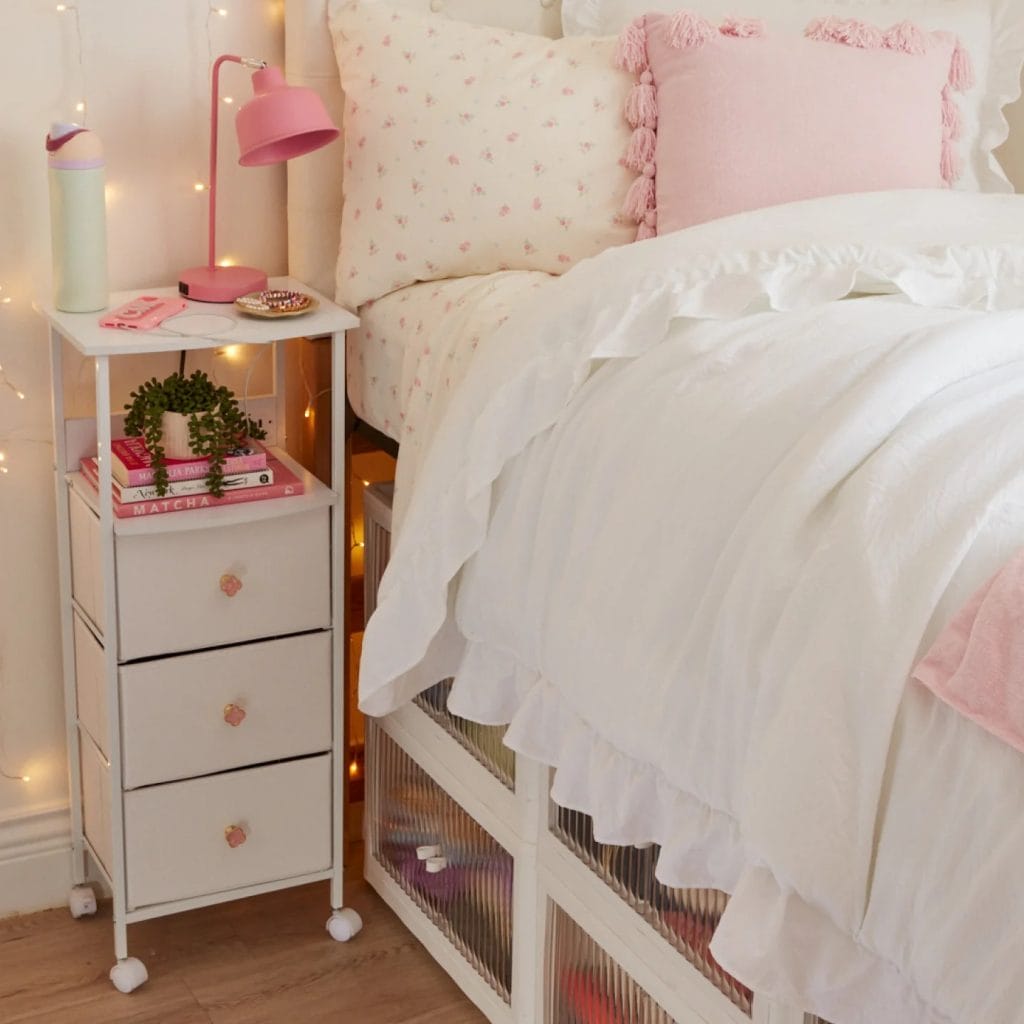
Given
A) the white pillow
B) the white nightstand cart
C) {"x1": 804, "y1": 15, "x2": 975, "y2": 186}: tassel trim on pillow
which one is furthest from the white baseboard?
{"x1": 804, "y1": 15, "x2": 975, "y2": 186}: tassel trim on pillow

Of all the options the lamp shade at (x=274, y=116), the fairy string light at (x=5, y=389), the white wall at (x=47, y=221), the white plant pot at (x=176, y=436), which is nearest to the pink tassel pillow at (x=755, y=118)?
the lamp shade at (x=274, y=116)

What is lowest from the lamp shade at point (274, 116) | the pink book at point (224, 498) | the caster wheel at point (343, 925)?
the caster wheel at point (343, 925)

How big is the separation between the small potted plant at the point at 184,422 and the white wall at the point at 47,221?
223mm

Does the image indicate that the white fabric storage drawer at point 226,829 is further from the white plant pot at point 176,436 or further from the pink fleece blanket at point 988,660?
the pink fleece blanket at point 988,660

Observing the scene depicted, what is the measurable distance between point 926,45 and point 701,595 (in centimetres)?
120

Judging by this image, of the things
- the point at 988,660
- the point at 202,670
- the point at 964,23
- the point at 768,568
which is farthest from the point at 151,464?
the point at 964,23

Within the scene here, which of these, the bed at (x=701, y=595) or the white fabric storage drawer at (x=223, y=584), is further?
the white fabric storage drawer at (x=223, y=584)

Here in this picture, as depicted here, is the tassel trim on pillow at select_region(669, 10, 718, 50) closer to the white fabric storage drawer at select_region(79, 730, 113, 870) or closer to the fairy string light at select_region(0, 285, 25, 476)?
the fairy string light at select_region(0, 285, 25, 476)

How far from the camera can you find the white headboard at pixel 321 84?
→ 2.08 m

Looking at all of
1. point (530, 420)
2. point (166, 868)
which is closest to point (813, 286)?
point (530, 420)

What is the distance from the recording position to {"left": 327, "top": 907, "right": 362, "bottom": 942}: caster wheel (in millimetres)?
2201

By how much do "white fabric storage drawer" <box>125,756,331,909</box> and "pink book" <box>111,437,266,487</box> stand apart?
16.6 inches

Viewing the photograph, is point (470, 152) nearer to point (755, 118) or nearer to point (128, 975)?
point (755, 118)

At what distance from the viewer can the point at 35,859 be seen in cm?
227
